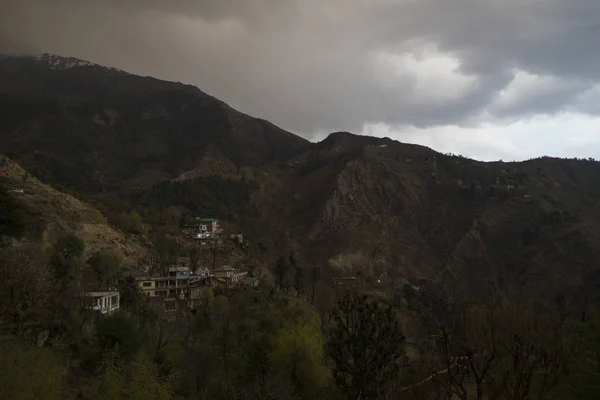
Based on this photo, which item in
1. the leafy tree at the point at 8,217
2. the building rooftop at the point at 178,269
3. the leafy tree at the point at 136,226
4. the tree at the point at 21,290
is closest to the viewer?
the tree at the point at 21,290

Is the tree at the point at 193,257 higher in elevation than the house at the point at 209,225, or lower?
lower

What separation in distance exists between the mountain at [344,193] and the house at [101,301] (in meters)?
38.8

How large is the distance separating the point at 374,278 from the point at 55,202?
168 ft

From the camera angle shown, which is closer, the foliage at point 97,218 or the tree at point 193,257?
the tree at point 193,257

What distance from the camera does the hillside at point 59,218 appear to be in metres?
51.2

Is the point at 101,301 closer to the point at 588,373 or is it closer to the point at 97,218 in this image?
the point at 97,218

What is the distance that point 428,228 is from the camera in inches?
4200

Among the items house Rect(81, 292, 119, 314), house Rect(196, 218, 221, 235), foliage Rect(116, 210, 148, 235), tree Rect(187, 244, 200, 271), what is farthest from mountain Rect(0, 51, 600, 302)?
house Rect(81, 292, 119, 314)

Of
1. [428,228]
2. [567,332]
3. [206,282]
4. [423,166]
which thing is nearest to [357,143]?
[423,166]

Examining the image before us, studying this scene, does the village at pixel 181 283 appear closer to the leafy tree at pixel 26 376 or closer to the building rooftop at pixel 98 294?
the building rooftop at pixel 98 294

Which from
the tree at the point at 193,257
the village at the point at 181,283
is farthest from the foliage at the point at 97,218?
the tree at the point at 193,257

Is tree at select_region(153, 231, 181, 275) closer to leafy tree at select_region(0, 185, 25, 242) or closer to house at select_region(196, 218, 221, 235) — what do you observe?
house at select_region(196, 218, 221, 235)

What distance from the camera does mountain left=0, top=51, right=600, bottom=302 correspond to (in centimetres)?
8819

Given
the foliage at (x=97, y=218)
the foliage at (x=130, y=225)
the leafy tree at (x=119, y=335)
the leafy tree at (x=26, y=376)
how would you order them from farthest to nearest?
the foliage at (x=130, y=225) < the foliage at (x=97, y=218) < the leafy tree at (x=119, y=335) < the leafy tree at (x=26, y=376)
